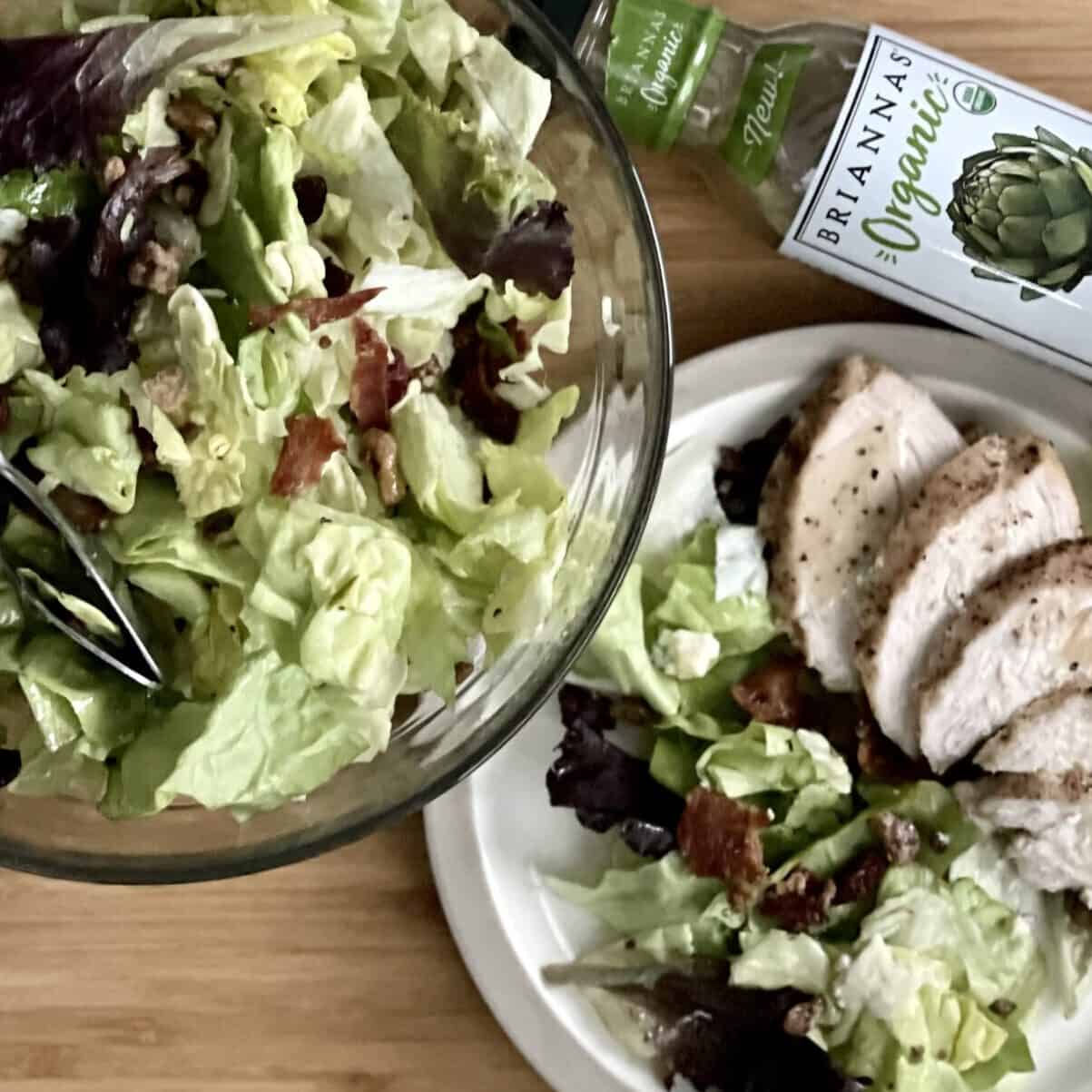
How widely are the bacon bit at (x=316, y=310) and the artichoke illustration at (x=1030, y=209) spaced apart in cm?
44

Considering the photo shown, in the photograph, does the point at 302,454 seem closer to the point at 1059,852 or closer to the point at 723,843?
the point at 723,843

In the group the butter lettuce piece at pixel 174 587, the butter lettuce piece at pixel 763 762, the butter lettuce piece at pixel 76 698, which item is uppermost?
the butter lettuce piece at pixel 174 587

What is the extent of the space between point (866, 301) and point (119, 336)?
607 mm

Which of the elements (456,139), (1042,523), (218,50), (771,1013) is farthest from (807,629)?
(218,50)

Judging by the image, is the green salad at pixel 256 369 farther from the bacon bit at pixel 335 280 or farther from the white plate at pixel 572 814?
the white plate at pixel 572 814

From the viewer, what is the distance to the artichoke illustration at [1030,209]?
0.87 m

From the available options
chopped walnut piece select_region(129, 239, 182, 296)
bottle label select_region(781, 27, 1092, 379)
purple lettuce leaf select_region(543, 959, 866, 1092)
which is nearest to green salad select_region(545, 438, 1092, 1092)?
purple lettuce leaf select_region(543, 959, 866, 1092)

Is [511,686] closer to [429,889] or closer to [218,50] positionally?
[429,889]

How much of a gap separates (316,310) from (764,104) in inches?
15.8

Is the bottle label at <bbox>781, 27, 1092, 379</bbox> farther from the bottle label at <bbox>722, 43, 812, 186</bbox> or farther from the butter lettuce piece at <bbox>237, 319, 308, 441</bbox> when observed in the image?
the butter lettuce piece at <bbox>237, 319, 308, 441</bbox>

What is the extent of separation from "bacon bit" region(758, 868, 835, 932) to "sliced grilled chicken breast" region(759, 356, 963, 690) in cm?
16

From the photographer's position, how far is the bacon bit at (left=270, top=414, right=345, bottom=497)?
2.37 feet

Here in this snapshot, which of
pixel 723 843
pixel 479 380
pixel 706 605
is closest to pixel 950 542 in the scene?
pixel 706 605

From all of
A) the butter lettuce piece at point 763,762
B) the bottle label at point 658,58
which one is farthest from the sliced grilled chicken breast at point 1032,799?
the bottle label at point 658,58
